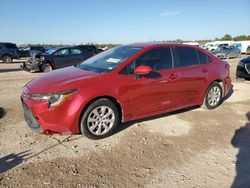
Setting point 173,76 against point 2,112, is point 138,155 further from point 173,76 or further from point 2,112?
point 2,112

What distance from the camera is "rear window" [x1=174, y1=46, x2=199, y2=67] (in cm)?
561

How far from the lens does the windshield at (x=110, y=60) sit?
16.4 ft

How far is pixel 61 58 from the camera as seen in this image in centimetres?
1567

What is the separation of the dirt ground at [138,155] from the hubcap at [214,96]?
787mm

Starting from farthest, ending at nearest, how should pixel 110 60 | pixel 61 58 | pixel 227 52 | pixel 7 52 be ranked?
pixel 227 52, pixel 7 52, pixel 61 58, pixel 110 60

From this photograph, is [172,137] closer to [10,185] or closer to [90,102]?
[90,102]

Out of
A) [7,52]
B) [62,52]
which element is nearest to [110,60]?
[62,52]

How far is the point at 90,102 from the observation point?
4.41 m

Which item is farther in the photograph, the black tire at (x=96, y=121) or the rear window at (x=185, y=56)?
the rear window at (x=185, y=56)

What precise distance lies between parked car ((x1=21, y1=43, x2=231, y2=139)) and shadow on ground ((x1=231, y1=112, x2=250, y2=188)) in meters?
1.31

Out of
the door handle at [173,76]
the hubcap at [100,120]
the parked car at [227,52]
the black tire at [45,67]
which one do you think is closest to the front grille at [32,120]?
the hubcap at [100,120]

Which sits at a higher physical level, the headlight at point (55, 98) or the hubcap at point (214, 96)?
the headlight at point (55, 98)

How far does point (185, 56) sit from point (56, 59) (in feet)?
36.2

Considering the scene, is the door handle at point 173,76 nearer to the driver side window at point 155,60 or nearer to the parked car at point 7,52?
the driver side window at point 155,60
